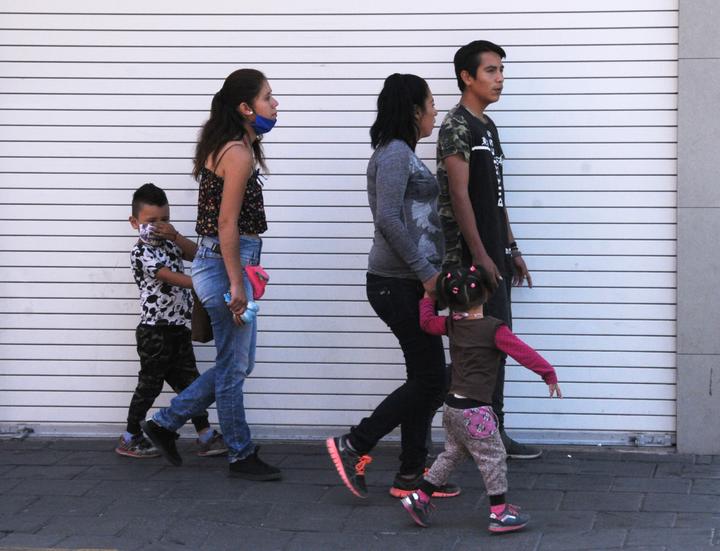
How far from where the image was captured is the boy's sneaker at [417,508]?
5.47m

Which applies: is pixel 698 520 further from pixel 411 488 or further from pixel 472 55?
pixel 472 55

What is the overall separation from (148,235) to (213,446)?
123 centimetres

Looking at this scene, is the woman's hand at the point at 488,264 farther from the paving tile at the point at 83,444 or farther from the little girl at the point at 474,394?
the paving tile at the point at 83,444

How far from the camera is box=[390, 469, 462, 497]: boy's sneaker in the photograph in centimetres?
602

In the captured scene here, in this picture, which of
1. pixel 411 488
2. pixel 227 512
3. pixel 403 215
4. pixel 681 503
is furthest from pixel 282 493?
pixel 681 503

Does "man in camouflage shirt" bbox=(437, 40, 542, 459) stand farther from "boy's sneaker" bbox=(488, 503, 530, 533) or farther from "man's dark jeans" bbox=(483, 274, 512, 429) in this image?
"boy's sneaker" bbox=(488, 503, 530, 533)

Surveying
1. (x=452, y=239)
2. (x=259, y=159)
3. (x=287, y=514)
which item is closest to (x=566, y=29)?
(x=452, y=239)

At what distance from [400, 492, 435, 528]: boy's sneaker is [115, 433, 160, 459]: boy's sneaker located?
6.45 ft

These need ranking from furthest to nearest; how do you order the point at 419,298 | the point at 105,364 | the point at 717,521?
the point at 105,364
the point at 419,298
the point at 717,521

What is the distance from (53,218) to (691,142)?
360cm

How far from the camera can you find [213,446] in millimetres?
6930

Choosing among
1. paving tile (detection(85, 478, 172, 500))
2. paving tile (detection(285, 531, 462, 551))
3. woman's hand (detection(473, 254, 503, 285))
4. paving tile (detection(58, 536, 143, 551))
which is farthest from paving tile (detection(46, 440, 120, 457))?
woman's hand (detection(473, 254, 503, 285))

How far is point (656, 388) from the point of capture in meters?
6.89

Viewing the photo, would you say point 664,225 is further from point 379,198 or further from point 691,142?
point 379,198
